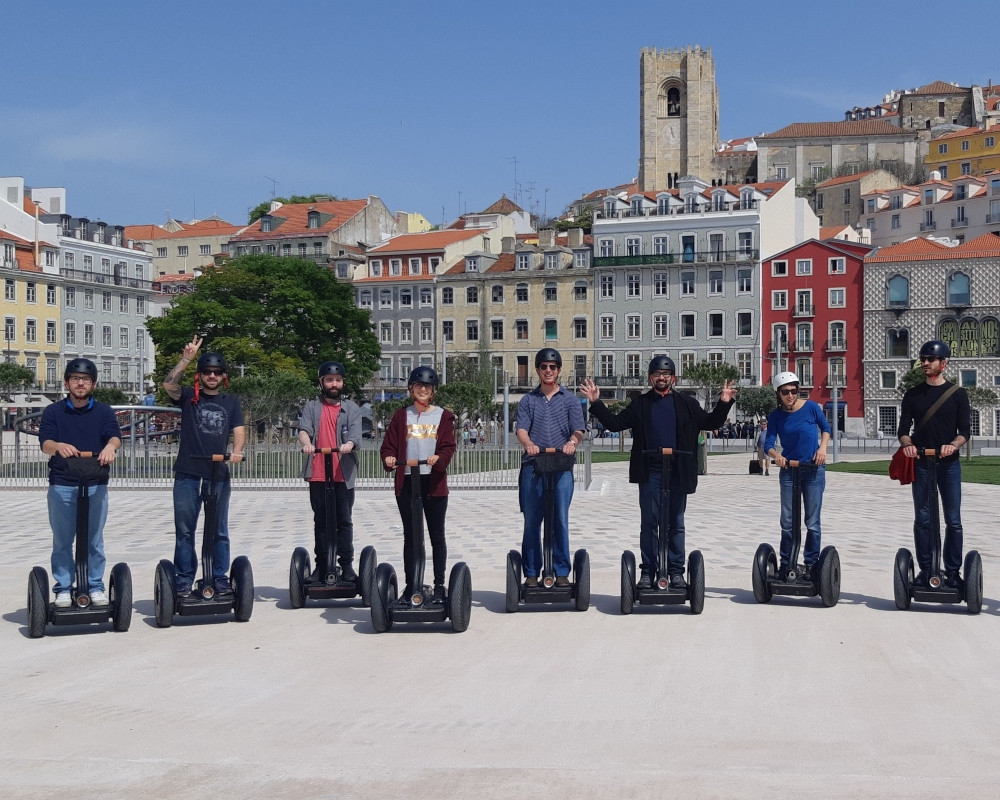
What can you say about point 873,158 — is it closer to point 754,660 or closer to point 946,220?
point 946,220

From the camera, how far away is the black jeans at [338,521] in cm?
958

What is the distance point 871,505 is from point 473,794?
17.5 metres

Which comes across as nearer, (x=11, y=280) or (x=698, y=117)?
(x=11, y=280)

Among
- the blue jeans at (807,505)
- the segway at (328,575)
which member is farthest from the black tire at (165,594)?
the blue jeans at (807,505)

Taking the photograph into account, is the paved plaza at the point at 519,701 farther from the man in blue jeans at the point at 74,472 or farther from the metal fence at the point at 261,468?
the metal fence at the point at 261,468

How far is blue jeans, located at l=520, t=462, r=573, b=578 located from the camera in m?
9.18

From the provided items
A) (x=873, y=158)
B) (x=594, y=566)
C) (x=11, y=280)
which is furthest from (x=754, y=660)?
(x=873, y=158)

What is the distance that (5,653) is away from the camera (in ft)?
26.1

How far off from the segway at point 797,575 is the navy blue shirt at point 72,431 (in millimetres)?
4932

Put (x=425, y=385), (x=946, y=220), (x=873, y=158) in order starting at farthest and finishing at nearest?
(x=873, y=158) → (x=946, y=220) → (x=425, y=385)

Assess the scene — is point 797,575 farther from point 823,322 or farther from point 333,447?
point 823,322

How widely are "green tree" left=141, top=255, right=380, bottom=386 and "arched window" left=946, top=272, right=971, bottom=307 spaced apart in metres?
33.4

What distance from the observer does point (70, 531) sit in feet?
27.9

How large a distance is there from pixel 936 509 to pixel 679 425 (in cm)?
197
